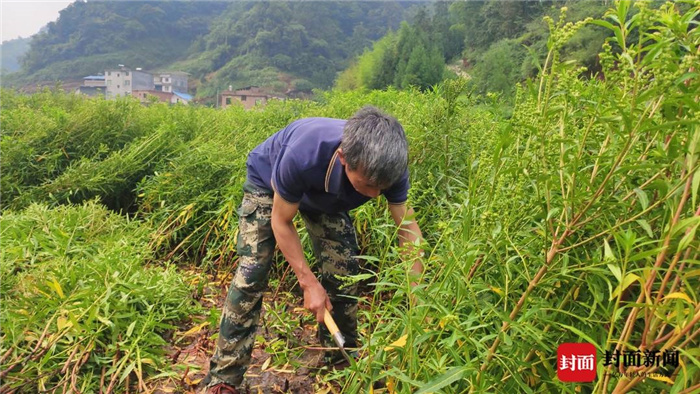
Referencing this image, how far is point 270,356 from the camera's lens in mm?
2471

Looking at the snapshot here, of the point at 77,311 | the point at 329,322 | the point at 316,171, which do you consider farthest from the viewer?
the point at 77,311

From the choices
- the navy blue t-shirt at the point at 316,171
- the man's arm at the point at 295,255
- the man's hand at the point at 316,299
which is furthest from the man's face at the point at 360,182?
the man's hand at the point at 316,299

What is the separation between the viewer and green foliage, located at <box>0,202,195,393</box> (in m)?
2.12

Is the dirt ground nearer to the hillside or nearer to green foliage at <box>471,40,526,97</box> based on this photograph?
green foliage at <box>471,40,526,97</box>

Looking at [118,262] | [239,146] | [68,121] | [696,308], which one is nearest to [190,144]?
[239,146]

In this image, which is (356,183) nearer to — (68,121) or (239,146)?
(239,146)

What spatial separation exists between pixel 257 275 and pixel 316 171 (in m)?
0.60

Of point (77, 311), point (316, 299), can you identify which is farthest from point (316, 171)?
point (77, 311)

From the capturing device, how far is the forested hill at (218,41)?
46.8 m

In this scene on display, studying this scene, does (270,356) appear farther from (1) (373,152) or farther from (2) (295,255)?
(1) (373,152)

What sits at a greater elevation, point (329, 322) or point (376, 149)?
point (376, 149)

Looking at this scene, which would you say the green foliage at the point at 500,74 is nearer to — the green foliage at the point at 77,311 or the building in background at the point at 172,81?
the green foliage at the point at 77,311

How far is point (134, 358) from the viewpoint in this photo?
2.28m

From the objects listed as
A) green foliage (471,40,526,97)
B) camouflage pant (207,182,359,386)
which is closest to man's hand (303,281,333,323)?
camouflage pant (207,182,359,386)
